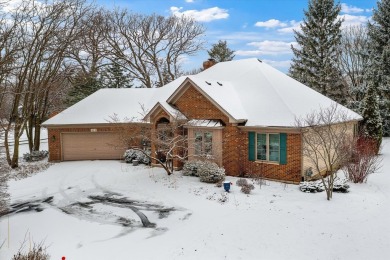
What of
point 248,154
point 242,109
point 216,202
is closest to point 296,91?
point 242,109

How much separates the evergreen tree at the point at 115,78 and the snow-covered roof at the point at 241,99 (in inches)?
539

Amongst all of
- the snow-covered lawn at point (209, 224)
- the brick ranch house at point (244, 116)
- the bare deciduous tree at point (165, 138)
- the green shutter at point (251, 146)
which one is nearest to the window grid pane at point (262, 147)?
the brick ranch house at point (244, 116)

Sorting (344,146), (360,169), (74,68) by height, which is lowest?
(360,169)

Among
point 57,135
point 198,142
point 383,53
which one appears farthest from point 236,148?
point 383,53

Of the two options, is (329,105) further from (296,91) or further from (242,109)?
(242,109)

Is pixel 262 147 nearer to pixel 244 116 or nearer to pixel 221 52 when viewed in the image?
pixel 244 116

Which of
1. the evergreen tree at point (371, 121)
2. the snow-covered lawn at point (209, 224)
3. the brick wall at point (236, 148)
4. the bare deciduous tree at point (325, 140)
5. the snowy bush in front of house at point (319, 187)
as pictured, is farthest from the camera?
the evergreen tree at point (371, 121)

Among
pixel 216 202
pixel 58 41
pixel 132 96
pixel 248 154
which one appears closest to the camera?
pixel 216 202

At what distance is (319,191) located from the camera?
47.7 ft

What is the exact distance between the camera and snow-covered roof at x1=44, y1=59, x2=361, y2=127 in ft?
58.0

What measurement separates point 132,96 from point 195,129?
11004 millimetres

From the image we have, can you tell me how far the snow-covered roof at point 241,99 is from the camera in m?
17.7

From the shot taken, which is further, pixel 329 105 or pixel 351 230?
pixel 329 105

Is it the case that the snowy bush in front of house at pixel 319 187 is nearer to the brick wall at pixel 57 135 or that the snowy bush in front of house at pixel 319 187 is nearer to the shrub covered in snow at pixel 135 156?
the shrub covered in snow at pixel 135 156
